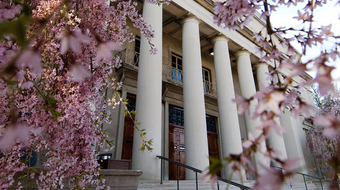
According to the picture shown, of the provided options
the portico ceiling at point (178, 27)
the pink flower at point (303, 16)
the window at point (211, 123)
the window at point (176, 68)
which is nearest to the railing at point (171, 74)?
the window at point (176, 68)

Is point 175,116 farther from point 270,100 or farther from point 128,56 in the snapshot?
point 270,100

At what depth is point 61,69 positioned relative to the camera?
192 cm

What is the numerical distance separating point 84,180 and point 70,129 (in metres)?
0.58

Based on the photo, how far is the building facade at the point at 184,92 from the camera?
21.2ft

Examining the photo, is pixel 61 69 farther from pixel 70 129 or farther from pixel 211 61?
pixel 211 61

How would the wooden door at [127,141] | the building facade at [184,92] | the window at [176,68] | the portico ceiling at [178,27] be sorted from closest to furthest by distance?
the building facade at [184,92] → the wooden door at [127,141] → the portico ceiling at [178,27] → the window at [176,68]

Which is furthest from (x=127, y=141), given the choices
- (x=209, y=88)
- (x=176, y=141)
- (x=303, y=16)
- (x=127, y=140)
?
(x=303, y=16)

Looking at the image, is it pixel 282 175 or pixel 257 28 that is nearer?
pixel 282 175

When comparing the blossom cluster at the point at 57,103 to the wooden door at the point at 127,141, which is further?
the wooden door at the point at 127,141

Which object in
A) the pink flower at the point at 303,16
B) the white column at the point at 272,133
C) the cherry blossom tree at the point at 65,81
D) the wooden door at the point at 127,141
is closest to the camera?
the cherry blossom tree at the point at 65,81

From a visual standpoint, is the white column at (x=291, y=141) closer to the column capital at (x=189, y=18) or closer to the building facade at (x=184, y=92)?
the building facade at (x=184, y=92)

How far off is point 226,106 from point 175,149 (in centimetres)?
350

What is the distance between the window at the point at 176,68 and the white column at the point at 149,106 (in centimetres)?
451

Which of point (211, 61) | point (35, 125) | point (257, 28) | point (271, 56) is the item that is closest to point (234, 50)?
point (211, 61)
